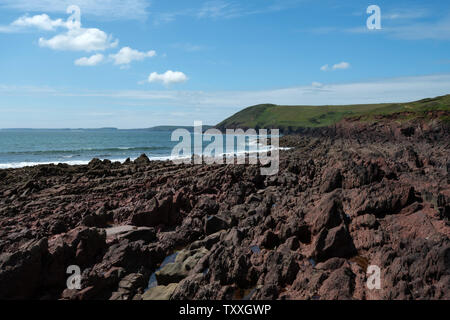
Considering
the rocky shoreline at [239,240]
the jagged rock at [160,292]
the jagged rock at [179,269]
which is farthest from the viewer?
the jagged rock at [179,269]

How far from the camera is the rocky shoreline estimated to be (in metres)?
12.5

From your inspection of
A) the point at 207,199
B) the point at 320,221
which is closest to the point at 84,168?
the point at 207,199

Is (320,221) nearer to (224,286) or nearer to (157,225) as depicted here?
(224,286)

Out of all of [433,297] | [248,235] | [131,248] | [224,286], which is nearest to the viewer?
[433,297]

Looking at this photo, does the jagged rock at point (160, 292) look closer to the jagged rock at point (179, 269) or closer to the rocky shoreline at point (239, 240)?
the rocky shoreline at point (239, 240)

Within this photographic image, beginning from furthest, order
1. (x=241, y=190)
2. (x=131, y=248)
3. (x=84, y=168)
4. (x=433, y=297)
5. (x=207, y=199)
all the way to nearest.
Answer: (x=84, y=168), (x=241, y=190), (x=207, y=199), (x=131, y=248), (x=433, y=297)

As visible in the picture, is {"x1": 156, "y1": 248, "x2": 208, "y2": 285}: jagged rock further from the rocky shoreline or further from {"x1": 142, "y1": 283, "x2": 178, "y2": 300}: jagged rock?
{"x1": 142, "y1": 283, "x2": 178, "y2": 300}: jagged rock

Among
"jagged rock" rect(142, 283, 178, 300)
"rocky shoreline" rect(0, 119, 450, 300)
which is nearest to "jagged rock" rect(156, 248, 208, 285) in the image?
"rocky shoreline" rect(0, 119, 450, 300)

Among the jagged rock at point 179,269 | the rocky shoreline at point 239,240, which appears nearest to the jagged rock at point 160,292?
the rocky shoreline at point 239,240

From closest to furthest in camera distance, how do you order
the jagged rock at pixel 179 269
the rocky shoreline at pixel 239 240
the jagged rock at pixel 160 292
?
the rocky shoreline at pixel 239 240 → the jagged rock at pixel 160 292 → the jagged rock at pixel 179 269

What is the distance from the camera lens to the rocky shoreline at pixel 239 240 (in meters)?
12.5

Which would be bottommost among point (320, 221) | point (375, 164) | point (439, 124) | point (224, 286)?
point (224, 286)

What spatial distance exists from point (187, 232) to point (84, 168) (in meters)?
25.5
